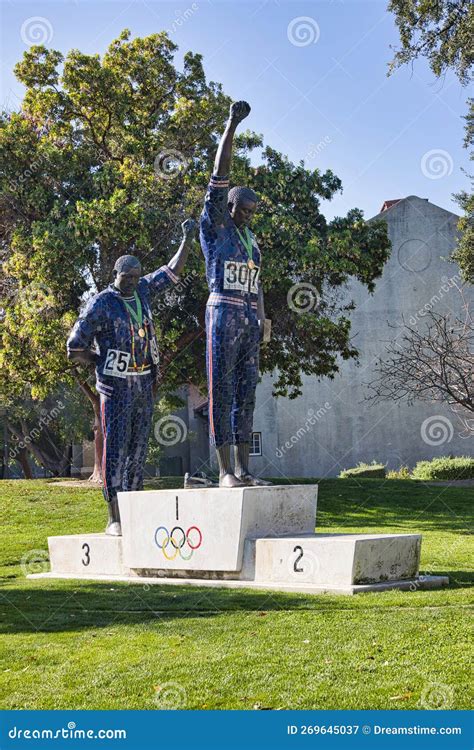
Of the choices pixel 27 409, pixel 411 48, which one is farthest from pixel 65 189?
pixel 27 409

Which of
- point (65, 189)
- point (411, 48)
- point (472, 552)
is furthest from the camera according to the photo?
point (65, 189)

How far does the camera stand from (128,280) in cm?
1087

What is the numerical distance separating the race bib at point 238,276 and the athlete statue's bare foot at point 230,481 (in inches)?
74.5

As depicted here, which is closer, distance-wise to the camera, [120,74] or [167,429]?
[120,74]

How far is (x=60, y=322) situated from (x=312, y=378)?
517 inches

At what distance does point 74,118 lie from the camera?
2345 cm

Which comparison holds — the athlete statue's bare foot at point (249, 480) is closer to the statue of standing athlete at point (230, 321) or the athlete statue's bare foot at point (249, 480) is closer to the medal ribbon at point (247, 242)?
the statue of standing athlete at point (230, 321)

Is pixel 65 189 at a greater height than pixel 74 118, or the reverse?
pixel 74 118

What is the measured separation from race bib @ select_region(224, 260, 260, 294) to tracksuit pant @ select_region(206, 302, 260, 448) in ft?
0.64

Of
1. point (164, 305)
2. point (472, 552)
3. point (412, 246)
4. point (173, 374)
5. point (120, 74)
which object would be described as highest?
point (120, 74)

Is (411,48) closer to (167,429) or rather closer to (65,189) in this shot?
(65,189)

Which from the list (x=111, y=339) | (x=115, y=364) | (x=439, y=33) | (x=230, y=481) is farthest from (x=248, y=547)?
(x=439, y=33)

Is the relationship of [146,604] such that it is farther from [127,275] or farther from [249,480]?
[127,275]

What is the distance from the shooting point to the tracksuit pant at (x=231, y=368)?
988 cm
